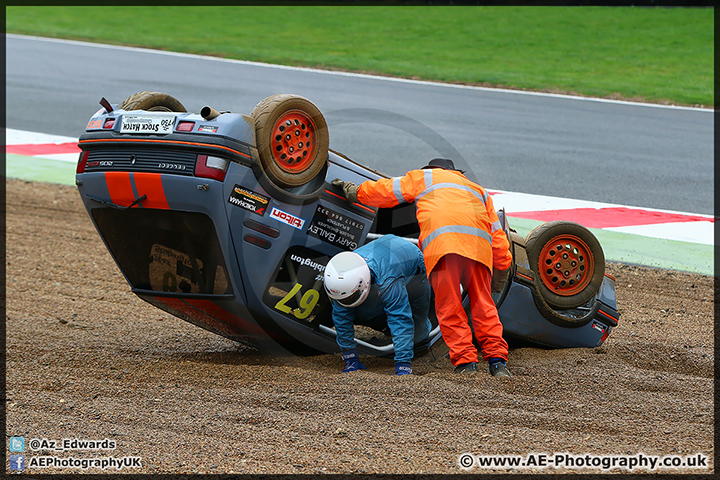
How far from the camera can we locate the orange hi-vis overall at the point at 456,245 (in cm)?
490

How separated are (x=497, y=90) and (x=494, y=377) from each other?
11.7 metres

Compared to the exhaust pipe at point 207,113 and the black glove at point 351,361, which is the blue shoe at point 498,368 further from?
the exhaust pipe at point 207,113

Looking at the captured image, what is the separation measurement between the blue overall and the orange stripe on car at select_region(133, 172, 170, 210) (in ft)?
4.07

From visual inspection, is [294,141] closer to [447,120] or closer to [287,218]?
[287,218]

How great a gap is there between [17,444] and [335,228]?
2151mm

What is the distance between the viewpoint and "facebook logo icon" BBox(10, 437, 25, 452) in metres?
3.98

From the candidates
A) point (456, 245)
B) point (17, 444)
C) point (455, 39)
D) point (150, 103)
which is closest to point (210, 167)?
point (150, 103)

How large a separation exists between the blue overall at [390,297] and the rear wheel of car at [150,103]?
1509 mm

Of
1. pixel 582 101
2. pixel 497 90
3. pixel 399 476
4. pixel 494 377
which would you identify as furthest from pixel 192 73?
pixel 399 476

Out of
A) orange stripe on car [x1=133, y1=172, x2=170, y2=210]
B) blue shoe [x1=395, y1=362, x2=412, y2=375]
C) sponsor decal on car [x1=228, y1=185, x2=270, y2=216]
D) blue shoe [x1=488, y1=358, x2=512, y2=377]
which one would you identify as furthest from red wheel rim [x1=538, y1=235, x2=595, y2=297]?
orange stripe on car [x1=133, y1=172, x2=170, y2=210]

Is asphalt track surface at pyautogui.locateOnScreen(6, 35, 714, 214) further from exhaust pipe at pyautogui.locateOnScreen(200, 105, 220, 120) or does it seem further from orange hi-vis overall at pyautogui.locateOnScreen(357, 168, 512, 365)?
exhaust pipe at pyautogui.locateOnScreen(200, 105, 220, 120)

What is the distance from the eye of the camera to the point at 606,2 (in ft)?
85.1

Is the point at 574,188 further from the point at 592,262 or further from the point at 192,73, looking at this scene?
the point at 192,73

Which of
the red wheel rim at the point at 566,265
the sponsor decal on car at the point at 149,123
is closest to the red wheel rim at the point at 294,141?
the sponsor decal on car at the point at 149,123
